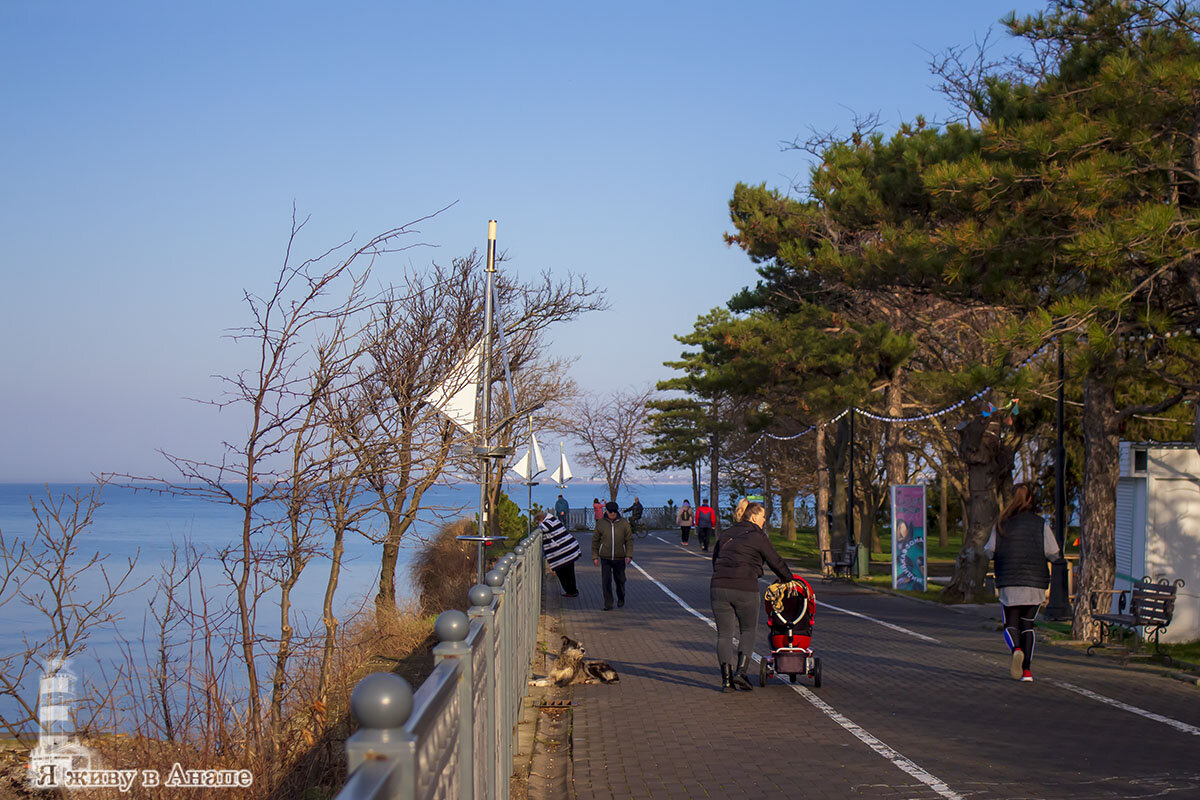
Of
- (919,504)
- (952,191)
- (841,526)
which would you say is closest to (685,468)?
(841,526)

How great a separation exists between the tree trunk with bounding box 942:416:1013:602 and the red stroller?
41.5ft

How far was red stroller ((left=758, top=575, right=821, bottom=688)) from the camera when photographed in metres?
11.2

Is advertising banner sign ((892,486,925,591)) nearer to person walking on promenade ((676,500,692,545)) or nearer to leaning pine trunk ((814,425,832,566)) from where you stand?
leaning pine trunk ((814,425,832,566))

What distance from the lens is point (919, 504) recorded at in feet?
86.3

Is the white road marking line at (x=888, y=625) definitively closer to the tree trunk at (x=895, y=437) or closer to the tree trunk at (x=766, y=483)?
the tree trunk at (x=895, y=437)

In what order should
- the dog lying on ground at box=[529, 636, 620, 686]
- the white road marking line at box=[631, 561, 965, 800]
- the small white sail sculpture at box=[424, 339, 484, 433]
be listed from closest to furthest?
the white road marking line at box=[631, 561, 965, 800]
the small white sail sculpture at box=[424, 339, 484, 433]
the dog lying on ground at box=[529, 636, 620, 686]

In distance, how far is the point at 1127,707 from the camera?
1030cm

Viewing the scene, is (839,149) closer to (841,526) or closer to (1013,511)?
(1013,511)

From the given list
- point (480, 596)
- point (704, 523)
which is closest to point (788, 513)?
point (704, 523)

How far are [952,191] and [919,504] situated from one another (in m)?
13.9

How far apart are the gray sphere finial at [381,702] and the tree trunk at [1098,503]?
15.1 meters

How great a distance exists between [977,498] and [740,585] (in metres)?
13.8

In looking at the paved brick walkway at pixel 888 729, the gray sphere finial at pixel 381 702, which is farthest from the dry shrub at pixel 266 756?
the gray sphere finial at pixel 381 702

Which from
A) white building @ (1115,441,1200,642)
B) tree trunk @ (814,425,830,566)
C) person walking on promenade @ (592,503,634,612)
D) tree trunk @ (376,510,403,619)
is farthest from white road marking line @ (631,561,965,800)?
tree trunk @ (814,425,830,566)
